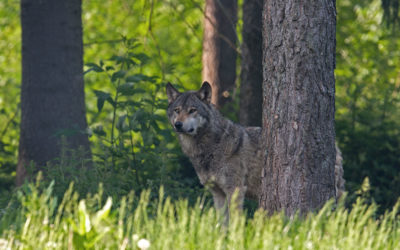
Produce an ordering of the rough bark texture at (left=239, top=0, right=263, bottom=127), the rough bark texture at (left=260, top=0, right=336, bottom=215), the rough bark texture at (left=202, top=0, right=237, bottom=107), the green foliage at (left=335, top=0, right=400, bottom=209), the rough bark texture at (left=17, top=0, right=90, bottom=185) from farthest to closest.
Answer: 1. the rough bark texture at (left=202, top=0, right=237, bottom=107)
2. the green foliage at (left=335, top=0, right=400, bottom=209)
3. the rough bark texture at (left=17, top=0, right=90, bottom=185)
4. the rough bark texture at (left=239, top=0, right=263, bottom=127)
5. the rough bark texture at (left=260, top=0, right=336, bottom=215)

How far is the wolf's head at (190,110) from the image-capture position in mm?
7043

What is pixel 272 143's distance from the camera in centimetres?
563

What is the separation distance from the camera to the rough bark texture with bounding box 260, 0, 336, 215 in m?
5.45

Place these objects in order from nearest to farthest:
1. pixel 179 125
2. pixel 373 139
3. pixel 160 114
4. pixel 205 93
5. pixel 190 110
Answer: pixel 179 125 < pixel 190 110 < pixel 205 93 < pixel 373 139 < pixel 160 114

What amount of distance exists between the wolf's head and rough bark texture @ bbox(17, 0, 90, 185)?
2.23m

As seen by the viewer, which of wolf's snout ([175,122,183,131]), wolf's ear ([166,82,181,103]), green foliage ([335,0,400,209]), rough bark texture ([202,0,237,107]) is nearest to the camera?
wolf's snout ([175,122,183,131])

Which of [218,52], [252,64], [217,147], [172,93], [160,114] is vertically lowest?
[217,147]

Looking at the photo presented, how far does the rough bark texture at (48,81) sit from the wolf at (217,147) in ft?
7.71

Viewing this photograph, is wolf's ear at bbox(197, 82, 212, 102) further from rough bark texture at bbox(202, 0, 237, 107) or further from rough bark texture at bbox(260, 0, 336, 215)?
rough bark texture at bbox(202, 0, 237, 107)

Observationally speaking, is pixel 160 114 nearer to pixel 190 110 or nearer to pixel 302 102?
pixel 190 110

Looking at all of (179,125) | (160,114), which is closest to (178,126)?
(179,125)

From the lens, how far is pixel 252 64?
27.9ft

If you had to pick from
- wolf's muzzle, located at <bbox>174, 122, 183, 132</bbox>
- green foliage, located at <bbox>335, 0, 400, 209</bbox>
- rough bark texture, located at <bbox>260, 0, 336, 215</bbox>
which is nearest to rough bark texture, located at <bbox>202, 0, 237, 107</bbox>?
green foliage, located at <bbox>335, 0, 400, 209</bbox>

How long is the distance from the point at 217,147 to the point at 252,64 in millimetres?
1863
